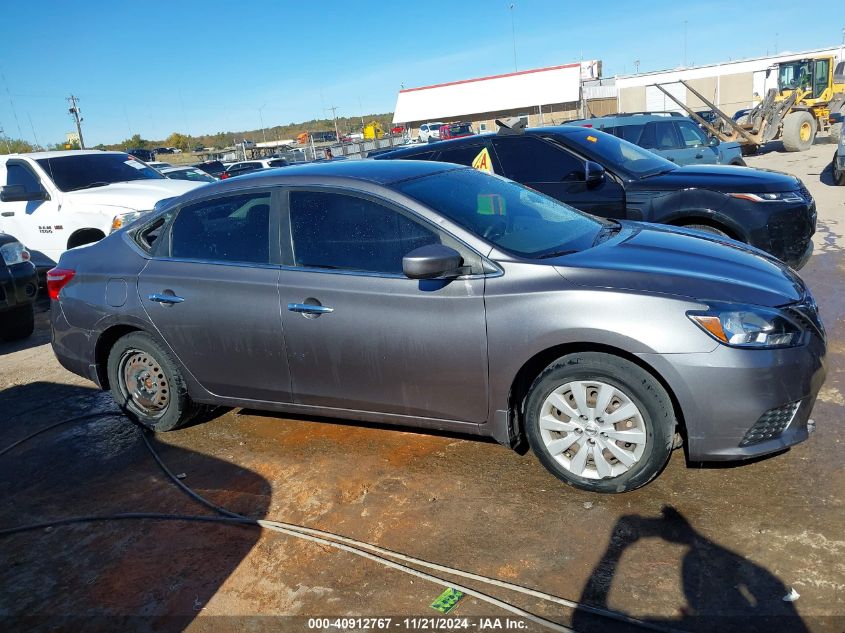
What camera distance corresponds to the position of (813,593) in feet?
8.62

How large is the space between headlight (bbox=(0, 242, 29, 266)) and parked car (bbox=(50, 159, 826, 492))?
10.2 feet

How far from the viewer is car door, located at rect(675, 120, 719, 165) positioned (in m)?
12.3

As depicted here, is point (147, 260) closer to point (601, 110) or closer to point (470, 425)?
point (470, 425)

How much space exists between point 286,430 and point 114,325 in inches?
53.5

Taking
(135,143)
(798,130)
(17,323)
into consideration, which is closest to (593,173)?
(17,323)

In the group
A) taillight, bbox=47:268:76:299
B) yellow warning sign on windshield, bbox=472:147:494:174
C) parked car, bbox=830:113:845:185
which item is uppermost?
yellow warning sign on windshield, bbox=472:147:494:174

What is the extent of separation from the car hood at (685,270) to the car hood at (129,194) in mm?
6523

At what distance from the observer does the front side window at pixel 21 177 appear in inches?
371

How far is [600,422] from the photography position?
335 centimetres

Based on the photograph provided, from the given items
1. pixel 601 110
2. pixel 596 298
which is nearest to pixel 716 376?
pixel 596 298

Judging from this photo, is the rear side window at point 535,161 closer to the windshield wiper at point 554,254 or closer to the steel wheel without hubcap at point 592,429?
the windshield wiper at point 554,254

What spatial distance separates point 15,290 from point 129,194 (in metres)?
2.17

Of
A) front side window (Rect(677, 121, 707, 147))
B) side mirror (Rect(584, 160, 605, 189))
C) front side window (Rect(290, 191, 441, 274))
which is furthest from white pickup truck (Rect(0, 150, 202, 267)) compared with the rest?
front side window (Rect(677, 121, 707, 147))

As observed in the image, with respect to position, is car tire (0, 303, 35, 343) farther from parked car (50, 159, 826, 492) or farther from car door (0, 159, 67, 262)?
parked car (50, 159, 826, 492)
